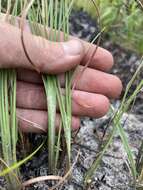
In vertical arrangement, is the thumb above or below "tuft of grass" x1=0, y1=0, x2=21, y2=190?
above

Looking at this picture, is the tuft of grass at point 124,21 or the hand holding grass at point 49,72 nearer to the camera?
the hand holding grass at point 49,72

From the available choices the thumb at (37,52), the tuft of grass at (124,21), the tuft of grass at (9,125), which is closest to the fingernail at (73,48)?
the thumb at (37,52)

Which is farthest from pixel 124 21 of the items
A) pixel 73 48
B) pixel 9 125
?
pixel 9 125

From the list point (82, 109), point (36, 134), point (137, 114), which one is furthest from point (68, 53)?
point (137, 114)

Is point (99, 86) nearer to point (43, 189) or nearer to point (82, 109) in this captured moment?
point (82, 109)

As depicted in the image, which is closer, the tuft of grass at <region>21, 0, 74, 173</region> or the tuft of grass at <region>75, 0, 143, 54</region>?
the tuft of grass at <region>21, 0, 74, 173</region>

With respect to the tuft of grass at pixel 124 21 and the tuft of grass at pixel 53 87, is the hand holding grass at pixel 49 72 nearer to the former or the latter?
the tuft of grass at pixel 53 87

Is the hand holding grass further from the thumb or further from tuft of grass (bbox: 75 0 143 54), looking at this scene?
tuft of grass (bbox: 75 0 143 54)

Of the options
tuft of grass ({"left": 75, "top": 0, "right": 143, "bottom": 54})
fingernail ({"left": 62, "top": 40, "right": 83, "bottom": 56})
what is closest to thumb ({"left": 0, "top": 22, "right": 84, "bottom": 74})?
fingernail ({"left": 62, "top": 40, "right": 83, "bottom": 56})
